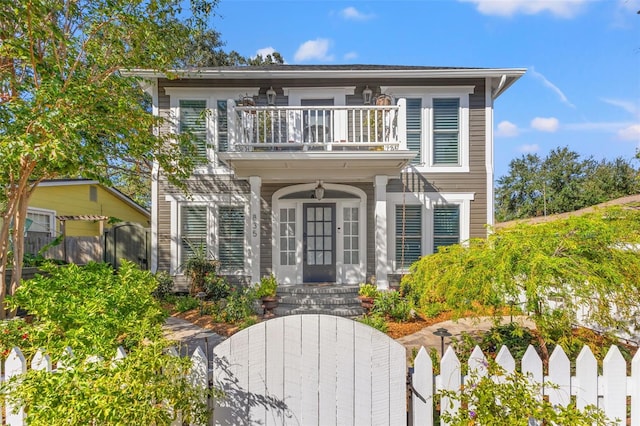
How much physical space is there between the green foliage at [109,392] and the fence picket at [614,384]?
281 cm

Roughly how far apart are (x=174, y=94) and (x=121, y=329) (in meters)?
7.13

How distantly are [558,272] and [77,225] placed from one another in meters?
14.7

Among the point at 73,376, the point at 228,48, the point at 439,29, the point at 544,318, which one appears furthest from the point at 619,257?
the point at 228,48

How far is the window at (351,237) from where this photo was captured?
8109 mm

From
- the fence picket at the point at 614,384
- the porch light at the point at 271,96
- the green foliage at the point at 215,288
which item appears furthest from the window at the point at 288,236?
the fence picket at the point at 614,384

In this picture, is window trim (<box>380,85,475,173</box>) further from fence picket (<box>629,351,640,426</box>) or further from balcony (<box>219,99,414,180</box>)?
fence picket (<box>629,351,640,426</box>)

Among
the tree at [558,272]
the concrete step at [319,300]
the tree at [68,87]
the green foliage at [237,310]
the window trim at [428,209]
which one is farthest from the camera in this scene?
the window trim at [428,209]

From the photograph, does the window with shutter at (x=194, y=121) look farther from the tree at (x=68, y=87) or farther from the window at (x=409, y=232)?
the window at (x=409, y=232)

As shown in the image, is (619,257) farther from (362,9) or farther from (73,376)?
(362,9)

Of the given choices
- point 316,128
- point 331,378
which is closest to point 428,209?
point 316,128

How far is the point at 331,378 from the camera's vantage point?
87.7 inches

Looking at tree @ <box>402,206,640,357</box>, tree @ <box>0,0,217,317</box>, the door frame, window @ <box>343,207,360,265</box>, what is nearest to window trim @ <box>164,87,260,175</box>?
tree @ <box>0,0,217,317</box>

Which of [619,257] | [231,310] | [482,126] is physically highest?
[482,126]

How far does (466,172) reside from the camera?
808 cm
